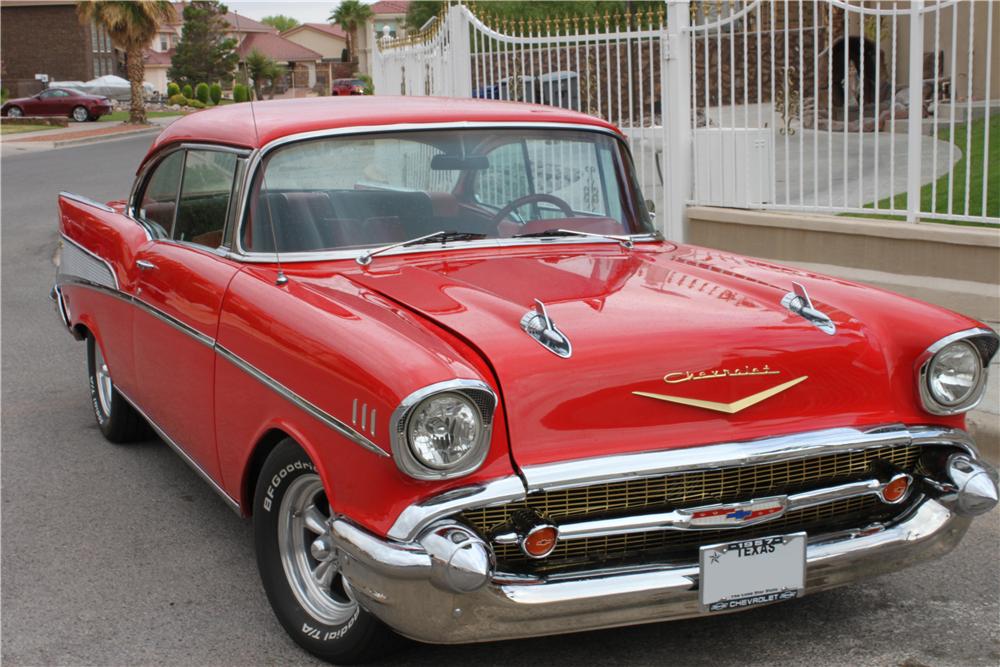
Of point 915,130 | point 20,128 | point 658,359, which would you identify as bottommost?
point 658,359

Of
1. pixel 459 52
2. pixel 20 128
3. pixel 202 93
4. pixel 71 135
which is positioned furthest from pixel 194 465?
pixel 202 93

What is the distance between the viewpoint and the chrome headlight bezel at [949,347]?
3322mm

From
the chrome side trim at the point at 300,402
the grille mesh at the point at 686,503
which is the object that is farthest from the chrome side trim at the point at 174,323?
the grille mesh at the point at 686,503

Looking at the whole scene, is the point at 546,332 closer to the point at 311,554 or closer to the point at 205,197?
the point at 311,554

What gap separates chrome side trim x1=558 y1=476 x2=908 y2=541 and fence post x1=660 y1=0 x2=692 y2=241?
566 centimetres

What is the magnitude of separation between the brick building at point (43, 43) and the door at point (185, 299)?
2511 inches

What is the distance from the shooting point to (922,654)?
10.8 ft

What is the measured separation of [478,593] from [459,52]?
28.9 ft

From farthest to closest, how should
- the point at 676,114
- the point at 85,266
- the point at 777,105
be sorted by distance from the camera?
the point at 676,114
the point at 777,105
the point at 85,266

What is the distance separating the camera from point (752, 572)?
2982 millimetres

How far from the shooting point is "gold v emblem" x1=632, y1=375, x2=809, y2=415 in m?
2.99

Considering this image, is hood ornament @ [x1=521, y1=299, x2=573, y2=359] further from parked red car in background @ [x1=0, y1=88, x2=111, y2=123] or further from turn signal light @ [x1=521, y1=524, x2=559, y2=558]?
parked red car in background @ [x1=0, y1=88, x2=111, y2=123]

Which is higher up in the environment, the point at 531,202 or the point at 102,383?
the point at 531,202

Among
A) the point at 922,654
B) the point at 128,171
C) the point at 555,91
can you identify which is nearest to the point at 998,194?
the point at 555,91
